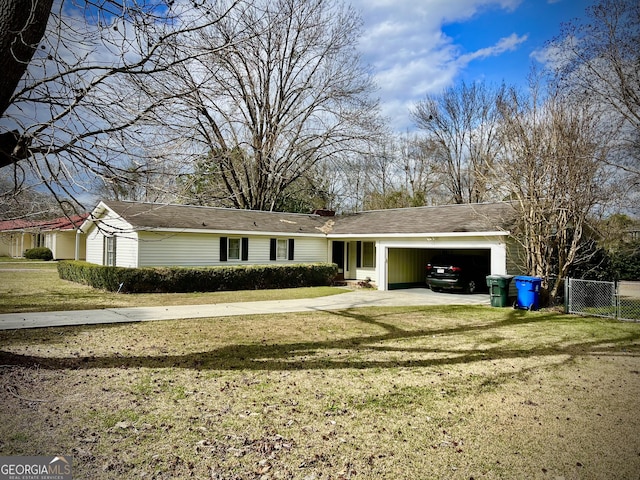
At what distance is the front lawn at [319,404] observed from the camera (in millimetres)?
3791

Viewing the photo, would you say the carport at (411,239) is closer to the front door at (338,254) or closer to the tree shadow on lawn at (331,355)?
the front door at (338,254)

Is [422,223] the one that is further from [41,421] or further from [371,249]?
[41,421]

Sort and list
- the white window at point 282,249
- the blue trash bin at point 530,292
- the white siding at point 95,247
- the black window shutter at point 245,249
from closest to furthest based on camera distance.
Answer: the blue trash bin at point 530,292, the black window shutter at point 245,249, the white siding at point 95,247, the white window at point 282,249

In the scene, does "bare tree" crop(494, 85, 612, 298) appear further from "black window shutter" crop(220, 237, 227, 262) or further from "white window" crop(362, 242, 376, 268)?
"black window shutter" crop(220, 237, 227, 262)

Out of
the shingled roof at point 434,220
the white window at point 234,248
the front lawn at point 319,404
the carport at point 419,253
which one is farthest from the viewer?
the white window at point 234,248

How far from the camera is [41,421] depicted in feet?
14.6

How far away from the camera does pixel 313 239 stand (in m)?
24.5

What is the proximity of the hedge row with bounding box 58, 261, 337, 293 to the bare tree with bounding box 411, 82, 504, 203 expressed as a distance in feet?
69.3

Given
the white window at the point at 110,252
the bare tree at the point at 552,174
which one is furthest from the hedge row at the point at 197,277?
the bare tree at the point at 552,174

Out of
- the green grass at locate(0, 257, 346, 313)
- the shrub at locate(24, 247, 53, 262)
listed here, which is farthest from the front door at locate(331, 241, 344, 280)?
the shrub at locate(24, 247, 53, 262)

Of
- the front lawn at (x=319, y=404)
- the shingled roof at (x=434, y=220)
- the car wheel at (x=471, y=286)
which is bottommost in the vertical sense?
the front lawn at (x=319, y=404)

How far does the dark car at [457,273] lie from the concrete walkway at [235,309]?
0.52m

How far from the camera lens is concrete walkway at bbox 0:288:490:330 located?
1025cm

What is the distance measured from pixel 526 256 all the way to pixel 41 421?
14.8m
